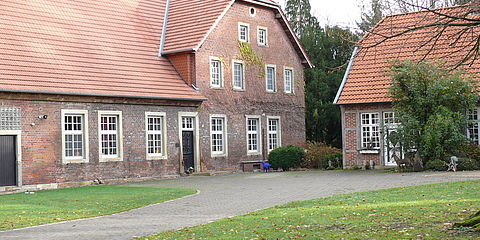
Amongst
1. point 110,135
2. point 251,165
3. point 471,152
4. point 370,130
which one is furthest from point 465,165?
point 110,135

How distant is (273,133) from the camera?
3681 cm

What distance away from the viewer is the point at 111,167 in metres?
27.9

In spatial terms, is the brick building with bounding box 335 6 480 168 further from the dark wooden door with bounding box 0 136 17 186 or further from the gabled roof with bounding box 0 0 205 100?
the dark wooden door with bounding box 0 136 17 186

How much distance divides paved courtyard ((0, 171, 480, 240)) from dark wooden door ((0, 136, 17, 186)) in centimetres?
521

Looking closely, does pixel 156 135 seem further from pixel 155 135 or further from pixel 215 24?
pixel 215 24

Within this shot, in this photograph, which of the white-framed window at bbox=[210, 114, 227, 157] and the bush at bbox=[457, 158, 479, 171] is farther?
the white-framed window at bbox=[210, 114, 227, 157]

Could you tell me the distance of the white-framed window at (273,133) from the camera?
36.5m

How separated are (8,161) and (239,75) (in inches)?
543

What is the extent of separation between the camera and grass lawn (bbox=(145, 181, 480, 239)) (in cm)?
1101

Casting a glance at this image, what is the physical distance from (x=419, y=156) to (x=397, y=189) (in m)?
8.51

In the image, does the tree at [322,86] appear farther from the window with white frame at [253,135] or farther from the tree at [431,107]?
the tree at [431,107]

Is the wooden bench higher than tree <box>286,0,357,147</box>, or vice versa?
tree <box>286,0,357,147</box>

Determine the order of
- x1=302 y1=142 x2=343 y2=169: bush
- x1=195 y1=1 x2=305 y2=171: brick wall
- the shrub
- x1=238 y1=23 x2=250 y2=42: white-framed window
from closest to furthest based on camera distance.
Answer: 1. x1=195 y1=1 x2=305 y2=171: brick wall
2. the shrub
3. x1=302 y1=142 x2=343 y2=169: bush
4. x1=238 y1=23 x2=250 y2=42: white-framed window

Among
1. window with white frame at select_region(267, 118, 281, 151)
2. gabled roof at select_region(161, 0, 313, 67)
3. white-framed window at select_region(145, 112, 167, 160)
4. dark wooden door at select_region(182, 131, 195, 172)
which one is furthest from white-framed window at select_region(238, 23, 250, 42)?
white-framed window at select_region(145, 112, 167, 160)
